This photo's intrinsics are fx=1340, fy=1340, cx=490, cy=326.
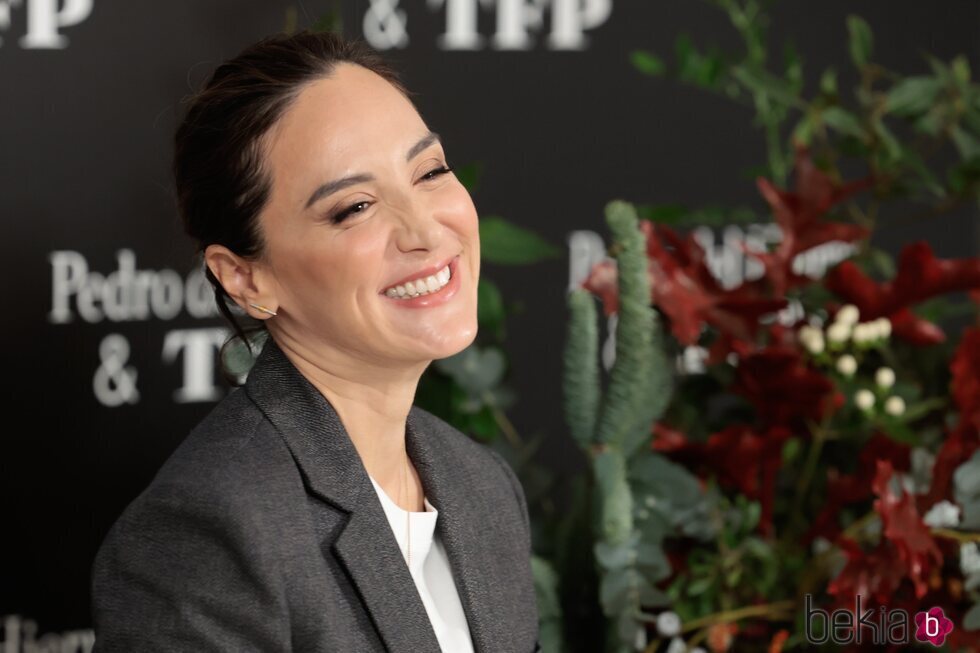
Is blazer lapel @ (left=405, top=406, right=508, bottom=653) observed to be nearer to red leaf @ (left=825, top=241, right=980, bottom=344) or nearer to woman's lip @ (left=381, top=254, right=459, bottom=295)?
woman's lip @ (left=381, top=254, right=459, bottom=295)

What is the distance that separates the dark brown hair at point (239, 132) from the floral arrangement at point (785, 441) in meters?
0.40

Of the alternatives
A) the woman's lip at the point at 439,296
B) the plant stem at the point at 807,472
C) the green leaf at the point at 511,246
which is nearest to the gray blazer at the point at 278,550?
the woman's lip at the point at 439,296

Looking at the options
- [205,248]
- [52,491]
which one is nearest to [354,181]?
[205,248]

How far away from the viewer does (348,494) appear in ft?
3.81

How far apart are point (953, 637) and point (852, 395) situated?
313 mm

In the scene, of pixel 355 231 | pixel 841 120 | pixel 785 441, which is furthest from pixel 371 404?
pixel 841 120

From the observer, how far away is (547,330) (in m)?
2.21

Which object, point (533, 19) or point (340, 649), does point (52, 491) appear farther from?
point (533, 19)

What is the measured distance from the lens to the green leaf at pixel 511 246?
5.50ft

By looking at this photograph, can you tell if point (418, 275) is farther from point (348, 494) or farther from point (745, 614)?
point (745, 614)

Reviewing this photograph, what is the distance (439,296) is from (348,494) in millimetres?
189

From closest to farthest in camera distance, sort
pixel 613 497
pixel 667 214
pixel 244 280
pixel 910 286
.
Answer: pixel 244 280 → pixel 613 497 → pixel 910 286 → pixel 667 214

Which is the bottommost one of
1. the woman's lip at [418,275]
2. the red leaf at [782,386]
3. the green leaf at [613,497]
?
the green leaf at [613,497]

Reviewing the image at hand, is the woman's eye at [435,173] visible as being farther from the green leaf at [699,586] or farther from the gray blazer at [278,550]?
the green leaf at [699,586]
